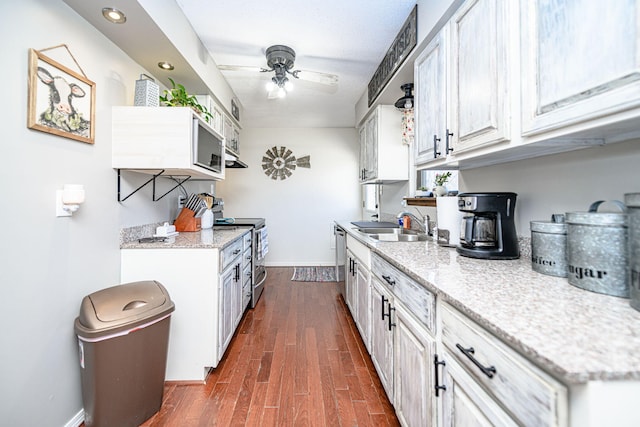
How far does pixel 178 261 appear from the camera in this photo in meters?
1.79

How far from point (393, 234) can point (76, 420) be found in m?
2.46

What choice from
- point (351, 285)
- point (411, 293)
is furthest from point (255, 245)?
point (411, 293)

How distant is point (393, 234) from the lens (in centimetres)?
264

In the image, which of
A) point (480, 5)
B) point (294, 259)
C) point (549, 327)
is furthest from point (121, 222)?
point (294, 259)

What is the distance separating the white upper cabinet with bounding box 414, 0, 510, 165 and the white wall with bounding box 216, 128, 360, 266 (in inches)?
126

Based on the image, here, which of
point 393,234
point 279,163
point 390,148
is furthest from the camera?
point 279,163

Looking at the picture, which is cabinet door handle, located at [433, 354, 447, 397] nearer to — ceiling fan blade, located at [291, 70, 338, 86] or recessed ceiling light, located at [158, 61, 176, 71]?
ceiling fan blade, located at [291, 70, 338, 86]

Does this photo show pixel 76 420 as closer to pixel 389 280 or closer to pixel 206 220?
pixel 206 220

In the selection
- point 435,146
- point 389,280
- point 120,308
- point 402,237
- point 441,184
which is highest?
point 435,146

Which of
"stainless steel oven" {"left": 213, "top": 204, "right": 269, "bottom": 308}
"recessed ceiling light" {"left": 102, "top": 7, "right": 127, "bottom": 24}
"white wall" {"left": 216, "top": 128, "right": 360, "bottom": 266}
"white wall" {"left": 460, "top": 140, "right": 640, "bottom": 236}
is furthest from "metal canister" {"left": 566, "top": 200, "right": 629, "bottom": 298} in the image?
"white wall" {"left": 216, "top": 128, "right": 360, "bottom": 266}

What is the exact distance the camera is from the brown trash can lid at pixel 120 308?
4.10 feet

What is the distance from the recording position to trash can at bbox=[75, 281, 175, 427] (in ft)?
4.11

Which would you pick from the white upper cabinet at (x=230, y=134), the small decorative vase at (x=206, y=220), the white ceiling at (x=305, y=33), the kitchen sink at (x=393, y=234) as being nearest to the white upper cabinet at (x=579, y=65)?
the white ceiling at (x=305, y=33)

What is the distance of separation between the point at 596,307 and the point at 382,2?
2.10 m
